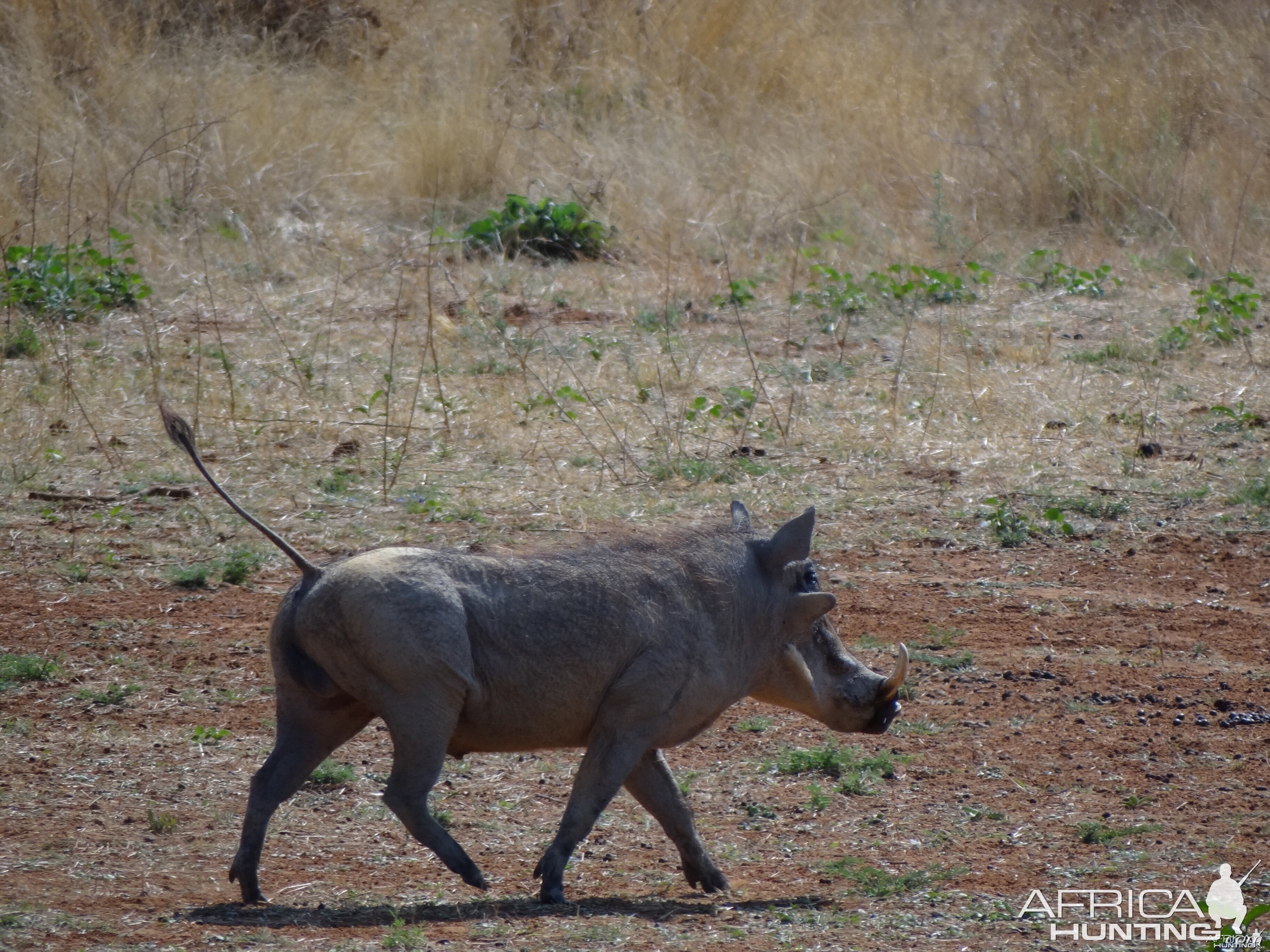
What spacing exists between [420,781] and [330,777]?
1.02 meters

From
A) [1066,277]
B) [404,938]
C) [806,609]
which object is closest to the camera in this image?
[404,938]

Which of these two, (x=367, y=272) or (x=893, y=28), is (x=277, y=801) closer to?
(x=367, y=272)

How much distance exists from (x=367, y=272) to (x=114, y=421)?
11.5 feet

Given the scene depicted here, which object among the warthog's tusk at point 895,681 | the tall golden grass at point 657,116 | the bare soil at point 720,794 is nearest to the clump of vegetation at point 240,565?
the bare soil at point 720,794

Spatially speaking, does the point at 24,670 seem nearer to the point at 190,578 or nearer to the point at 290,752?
the point at 190,578

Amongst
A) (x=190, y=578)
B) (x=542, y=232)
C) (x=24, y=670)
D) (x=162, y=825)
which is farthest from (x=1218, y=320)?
(x=162, y=825)

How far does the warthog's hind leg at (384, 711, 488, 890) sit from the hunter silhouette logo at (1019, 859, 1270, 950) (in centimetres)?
134

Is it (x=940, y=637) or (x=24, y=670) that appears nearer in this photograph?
(x=24, y=670)

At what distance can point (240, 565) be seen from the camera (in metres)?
6.45

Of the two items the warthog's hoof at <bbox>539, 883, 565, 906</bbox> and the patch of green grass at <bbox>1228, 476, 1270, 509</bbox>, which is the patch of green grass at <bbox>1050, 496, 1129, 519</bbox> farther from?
the warthog's hoof at <bbox>539, 883, 565, 906</bbox>

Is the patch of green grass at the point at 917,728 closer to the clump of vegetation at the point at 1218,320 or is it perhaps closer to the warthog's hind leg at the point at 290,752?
the warthog's hind leg at the point at 290,752

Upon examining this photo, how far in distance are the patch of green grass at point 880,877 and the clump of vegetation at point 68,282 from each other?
6.95m

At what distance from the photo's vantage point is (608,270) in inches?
464

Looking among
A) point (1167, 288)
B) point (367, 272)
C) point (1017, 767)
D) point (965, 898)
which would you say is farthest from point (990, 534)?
point (367, 272)
